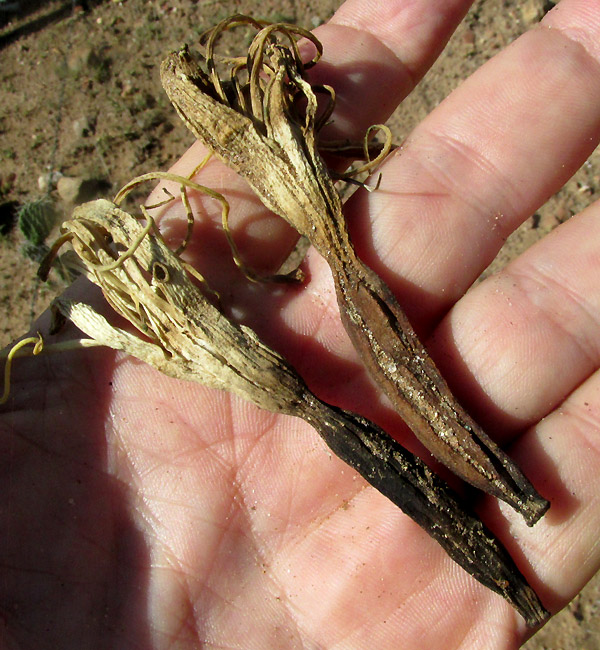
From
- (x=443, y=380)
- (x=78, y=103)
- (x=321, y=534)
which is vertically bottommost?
(x=321, y=534)

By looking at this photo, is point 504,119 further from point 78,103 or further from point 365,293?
point 78,103

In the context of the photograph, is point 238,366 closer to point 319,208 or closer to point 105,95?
point 319,208

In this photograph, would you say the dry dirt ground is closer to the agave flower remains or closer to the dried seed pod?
the agave flower remains

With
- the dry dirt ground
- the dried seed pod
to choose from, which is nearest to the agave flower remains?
the dried seed pod

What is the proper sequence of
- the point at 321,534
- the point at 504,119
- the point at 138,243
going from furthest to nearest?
the point at 504,119 → the point at 321,534 → the point at 138,243

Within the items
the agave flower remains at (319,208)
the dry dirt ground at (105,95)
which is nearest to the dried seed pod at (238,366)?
the agave flower remains at (319,208)

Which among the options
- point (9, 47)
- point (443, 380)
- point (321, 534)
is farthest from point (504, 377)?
point (9, 47)

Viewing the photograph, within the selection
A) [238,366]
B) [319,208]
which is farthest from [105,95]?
[238,366]
